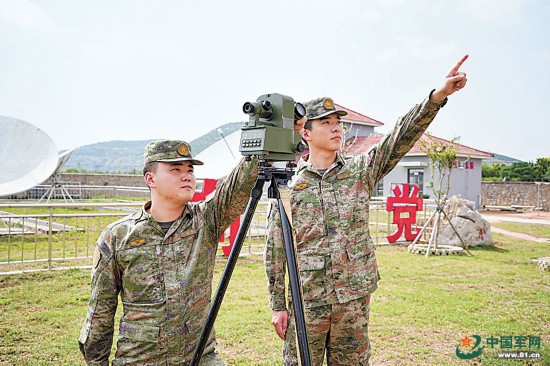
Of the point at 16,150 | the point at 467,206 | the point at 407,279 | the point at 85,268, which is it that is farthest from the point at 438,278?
the point at 16,150

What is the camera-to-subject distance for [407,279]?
7.55 metres

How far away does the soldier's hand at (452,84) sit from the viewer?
230cm

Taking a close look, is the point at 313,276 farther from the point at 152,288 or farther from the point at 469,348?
the point at 469,348

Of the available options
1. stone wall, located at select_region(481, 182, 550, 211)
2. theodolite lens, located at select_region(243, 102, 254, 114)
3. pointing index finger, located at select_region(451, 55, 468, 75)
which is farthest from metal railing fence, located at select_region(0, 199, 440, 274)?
stone wall, located at select_region(481, 182, 550, 211)

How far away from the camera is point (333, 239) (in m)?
2.75

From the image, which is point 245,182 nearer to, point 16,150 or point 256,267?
point 256,267

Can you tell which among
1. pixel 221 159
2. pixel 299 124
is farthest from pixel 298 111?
pixel 221 159

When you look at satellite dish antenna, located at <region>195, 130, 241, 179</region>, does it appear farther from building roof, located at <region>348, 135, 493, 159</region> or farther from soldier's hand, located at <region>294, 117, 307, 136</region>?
soldier's hand, located at <region>294, 117, 307, 136</region>

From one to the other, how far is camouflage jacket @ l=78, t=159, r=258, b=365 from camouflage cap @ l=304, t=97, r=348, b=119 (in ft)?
2.70

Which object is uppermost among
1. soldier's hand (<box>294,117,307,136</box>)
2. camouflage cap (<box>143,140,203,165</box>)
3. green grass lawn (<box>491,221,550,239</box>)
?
soldier's hand (<box>294,117,307,136</box>)

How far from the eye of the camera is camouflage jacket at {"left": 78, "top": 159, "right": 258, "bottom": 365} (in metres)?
2.16

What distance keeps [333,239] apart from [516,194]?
2959 cm

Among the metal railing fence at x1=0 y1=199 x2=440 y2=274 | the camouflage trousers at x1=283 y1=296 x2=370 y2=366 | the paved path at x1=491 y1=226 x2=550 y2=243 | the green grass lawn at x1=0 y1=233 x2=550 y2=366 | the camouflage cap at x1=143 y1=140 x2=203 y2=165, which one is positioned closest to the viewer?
the camouflage cap at x1=143 y1=140 x2=203 y2=165

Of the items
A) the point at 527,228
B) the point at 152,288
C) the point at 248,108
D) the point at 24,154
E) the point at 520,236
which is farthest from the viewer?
the point at 24,154
